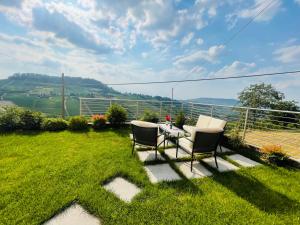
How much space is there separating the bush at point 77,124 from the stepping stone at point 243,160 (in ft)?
15.7

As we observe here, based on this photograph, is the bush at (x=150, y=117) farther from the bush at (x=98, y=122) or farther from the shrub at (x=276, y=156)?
the shrub at (x=276, y=156)

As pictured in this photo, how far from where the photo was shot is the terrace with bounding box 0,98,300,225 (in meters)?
2.17

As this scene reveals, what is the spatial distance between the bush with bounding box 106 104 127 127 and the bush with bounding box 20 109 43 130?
234cm

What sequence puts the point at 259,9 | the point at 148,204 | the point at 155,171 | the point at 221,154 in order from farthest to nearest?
the point at 259,9, the point at 221,154, the point at 155,171, the point at 148,204

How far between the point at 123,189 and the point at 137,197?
0.30 meters

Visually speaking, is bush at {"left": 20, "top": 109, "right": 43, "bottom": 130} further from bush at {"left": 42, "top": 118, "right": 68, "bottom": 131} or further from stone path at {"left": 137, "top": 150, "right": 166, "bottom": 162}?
stone path at {"left": 137, "top": 150, "right": 166, "bottom": 162}

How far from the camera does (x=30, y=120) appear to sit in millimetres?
6027

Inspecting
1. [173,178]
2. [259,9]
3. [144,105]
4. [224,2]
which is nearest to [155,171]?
[173,178]

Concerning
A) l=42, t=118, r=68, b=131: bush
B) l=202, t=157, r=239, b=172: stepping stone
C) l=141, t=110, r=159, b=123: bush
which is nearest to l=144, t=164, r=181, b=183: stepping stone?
l=202, t=157, r=239, b=172: stepping stone

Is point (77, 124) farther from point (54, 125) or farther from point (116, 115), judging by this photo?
point (116, 115)

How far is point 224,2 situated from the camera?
21.1ft

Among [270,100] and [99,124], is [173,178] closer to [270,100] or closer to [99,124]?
[99,124]

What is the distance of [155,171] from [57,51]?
46.5ft

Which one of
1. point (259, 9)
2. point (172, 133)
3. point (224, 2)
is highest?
point (224, 2)
